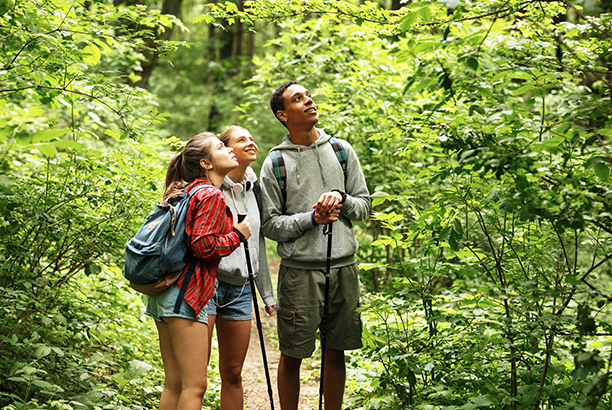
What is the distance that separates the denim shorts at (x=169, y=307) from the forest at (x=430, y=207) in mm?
855

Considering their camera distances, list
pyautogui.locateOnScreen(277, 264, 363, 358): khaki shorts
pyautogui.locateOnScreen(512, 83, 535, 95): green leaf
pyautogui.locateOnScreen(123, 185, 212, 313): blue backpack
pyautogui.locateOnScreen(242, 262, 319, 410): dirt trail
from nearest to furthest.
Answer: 1. pyautogui.locateOnScreen(512, 83, 535, 95): green leaf
2. pyautogui.locateOnScreen(123, 185, 212, 313): blue backpack
3. pyautogui.locateOnScreen(277, 264, 363, 358): khaki shorts
4. pyautogui.locateOnScreen(242, 262, 319, 410): dirt trail

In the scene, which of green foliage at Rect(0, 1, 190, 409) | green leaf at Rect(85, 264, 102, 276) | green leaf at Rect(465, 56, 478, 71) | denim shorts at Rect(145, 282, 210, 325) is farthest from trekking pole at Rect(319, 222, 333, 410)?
green leaf at Rect(85, 264, 102, 276)

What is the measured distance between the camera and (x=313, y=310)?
3.07 metres

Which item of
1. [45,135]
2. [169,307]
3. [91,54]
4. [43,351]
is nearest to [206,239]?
[169,307]

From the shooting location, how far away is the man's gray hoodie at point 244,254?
2.79 m

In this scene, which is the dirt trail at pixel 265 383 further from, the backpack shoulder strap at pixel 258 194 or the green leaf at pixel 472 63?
the green leaf at pixel 472 63

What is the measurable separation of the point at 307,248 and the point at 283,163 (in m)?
0.61

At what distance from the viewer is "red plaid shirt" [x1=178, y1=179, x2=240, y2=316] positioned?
2395 millimetres

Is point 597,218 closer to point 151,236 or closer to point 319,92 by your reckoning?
point 151,236

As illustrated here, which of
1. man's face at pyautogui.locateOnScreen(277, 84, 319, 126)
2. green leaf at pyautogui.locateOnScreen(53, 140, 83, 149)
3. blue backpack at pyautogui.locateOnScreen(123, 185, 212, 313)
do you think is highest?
man's face at pyautogui.locateOnScreen(277, 84, 319, 126)

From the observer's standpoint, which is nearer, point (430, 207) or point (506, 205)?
point (506, 205)

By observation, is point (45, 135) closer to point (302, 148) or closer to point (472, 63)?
point (472, 63)

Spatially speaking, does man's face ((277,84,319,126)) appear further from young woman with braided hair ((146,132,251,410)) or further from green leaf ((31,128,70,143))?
green leaf ((31,128,70,143))

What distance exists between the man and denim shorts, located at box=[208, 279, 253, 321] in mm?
380
